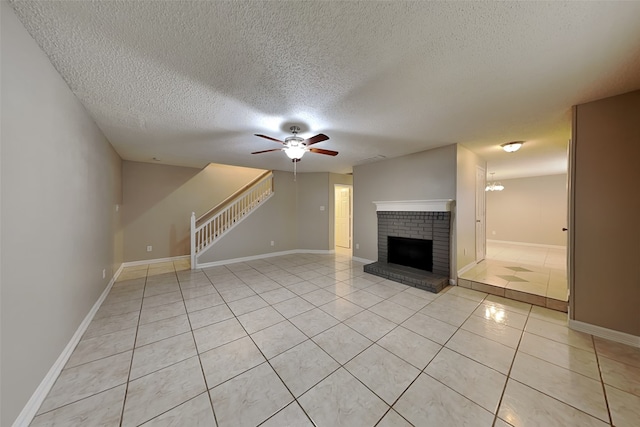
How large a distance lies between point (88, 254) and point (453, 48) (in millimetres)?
4116

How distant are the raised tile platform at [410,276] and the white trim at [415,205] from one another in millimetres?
1151

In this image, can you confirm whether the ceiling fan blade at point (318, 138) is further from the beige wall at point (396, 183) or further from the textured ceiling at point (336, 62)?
the beige wall at point (396, 183)

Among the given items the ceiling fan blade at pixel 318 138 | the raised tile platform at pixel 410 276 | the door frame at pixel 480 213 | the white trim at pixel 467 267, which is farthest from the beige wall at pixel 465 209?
the ceiling fan blade at pixel 318 138

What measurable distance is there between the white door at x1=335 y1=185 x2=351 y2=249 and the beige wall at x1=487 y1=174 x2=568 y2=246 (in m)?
5.06

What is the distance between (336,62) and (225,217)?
15.7 feet

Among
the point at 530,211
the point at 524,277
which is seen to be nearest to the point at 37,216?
the point at 524,277

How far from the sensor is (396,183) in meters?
4.47

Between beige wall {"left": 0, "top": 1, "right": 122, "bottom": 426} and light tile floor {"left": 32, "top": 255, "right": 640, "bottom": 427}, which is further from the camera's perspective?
light tile floor {"left": 32, "top": 255, "right": 640, "bottom": 427}

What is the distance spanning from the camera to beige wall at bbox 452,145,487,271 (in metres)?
3.67

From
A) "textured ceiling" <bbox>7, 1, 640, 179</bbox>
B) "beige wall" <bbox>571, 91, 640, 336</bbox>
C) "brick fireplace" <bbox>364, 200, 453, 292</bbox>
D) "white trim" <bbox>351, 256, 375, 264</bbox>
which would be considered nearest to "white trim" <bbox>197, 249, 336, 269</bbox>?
"white trim" <bbox>351, 256, 375, 264</bbox>

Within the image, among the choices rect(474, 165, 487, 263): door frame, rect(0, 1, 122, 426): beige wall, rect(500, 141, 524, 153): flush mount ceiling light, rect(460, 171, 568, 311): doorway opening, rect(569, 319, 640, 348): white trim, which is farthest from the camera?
rect(474, 165, 487, 263): door frame

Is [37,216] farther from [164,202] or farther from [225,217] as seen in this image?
[164,202]

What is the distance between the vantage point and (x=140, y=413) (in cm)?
133

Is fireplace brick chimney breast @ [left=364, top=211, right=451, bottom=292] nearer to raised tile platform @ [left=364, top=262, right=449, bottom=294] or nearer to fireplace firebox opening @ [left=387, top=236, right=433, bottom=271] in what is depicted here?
raised tile platform @ [left=364, top=262, right=449, bottom=294]
